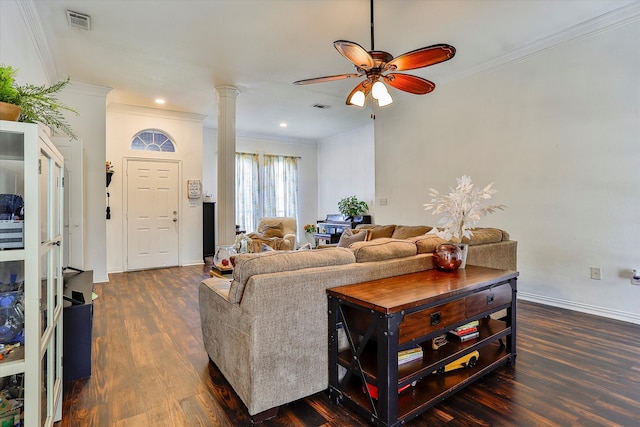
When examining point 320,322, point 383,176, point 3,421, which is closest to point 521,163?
point 383,176

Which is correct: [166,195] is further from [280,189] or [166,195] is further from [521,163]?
[521,163]

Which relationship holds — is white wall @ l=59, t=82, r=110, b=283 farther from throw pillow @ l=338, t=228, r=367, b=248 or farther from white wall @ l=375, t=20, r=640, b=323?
white wall @ l=375, t=20, r=640, b=323

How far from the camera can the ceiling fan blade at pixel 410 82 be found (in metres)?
2.79

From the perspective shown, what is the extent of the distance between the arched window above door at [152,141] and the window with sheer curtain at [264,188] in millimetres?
1758

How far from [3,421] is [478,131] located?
16.0 ft

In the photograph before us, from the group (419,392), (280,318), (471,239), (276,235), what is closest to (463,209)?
(471,239)

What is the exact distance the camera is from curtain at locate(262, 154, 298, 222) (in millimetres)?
8078

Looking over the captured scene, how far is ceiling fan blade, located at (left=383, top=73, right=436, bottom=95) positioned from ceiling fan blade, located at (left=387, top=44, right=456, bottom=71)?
20 cm

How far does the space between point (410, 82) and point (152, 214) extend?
16.8 feet

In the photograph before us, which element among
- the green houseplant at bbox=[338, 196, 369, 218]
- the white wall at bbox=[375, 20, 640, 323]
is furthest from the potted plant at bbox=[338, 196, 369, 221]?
the white wall at bbox=[375, 20, 640, 323]

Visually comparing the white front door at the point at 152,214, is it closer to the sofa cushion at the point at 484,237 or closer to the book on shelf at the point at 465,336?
the sofa cushion at the point at 484,237

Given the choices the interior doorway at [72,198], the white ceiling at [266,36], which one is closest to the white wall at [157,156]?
the white ceiling at [266,36]

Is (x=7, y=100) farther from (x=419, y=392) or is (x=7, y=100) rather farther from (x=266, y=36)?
(x=266, y=36)

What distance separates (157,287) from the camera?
4590mm
